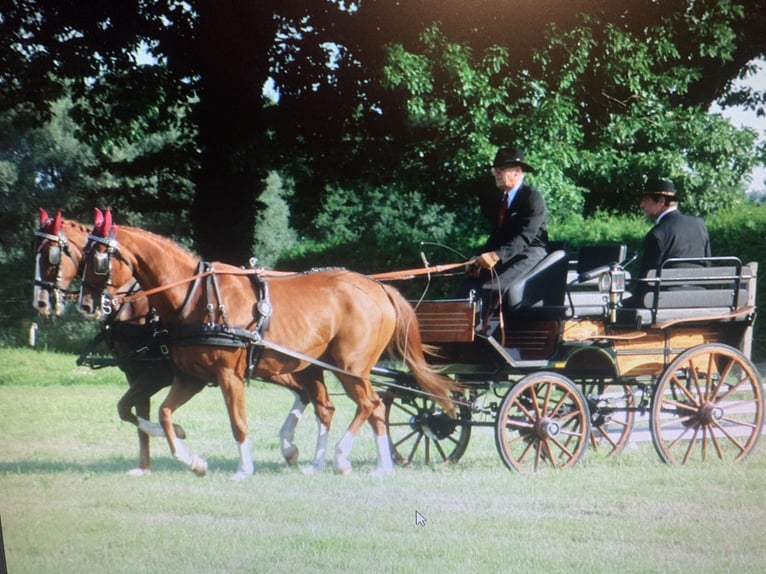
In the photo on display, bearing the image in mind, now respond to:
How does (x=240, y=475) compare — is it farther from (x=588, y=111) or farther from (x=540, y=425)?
(x=588, y=111)

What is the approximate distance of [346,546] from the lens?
13.7ft

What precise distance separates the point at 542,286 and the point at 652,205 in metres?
0.64

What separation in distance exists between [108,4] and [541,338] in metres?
2.33

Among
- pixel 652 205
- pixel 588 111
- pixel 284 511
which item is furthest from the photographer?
pixel 652 205

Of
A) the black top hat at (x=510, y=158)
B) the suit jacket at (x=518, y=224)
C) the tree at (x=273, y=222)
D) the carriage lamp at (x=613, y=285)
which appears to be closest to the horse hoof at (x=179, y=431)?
the tree at (x=273, y=222)

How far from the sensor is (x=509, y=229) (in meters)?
4.96

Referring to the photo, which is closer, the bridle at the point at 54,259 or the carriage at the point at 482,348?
the bridle at the point at 54,259

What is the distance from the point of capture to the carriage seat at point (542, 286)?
512 centimetres

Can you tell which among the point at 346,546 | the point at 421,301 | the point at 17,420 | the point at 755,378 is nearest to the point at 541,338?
the point at 421,301

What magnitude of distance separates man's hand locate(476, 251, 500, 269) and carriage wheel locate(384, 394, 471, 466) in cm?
70

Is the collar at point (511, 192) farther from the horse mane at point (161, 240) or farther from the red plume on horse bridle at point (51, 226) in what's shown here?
the red plume on horse bridle at point (51, 226)

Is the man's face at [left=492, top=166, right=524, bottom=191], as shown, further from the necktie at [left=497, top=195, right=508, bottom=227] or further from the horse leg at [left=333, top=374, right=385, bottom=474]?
the horse leg at [left=333, top=374, right=385, bottom=474]

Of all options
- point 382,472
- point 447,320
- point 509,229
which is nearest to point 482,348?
point 447,320

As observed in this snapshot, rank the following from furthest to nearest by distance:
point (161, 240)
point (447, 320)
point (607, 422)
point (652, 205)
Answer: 1. point (607, 422)
2. point (447, 320)
3. point (652, 205)
4. point (161, 240)
